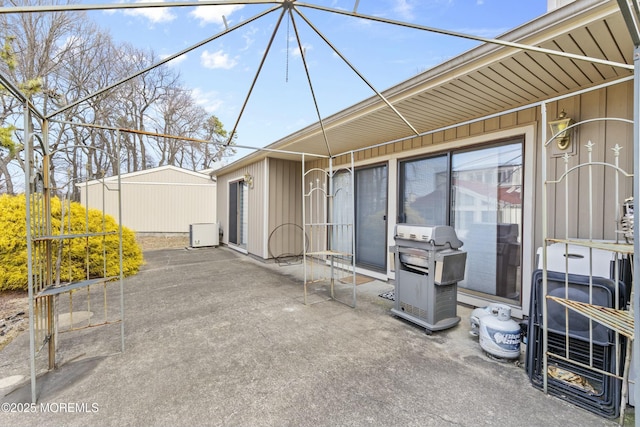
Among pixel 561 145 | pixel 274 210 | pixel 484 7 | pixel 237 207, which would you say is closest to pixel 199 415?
pixel 561 145

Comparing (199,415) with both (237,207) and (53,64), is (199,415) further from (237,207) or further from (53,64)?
(53,64)

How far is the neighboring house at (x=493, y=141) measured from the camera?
1.99 m

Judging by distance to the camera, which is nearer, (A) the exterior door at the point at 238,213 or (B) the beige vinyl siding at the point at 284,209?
(B) the beige vinyl siding at the point at 284,209

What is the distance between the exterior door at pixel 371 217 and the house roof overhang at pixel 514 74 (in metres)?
0.97

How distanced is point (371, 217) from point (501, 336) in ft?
9.27

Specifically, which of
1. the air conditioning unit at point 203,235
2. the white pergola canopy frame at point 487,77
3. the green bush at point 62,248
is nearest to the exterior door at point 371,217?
the white pergola canopy frame at point 487,77

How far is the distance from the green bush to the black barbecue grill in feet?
11.9

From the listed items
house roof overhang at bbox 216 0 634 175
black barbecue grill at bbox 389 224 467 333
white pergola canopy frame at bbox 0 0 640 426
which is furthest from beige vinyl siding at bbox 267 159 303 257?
black barbecue grill at bbox 389 224 467 333

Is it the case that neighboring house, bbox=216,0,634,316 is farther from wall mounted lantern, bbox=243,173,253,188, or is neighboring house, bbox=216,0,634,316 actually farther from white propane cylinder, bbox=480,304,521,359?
wall mounted lantern, bbox=243,173,253,188

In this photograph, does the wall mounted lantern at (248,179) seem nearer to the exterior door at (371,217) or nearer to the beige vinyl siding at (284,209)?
the beige vinyl siding at (284,209)

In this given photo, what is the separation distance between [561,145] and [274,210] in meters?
5.04

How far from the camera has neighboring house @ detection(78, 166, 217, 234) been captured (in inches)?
426

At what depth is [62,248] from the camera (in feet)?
11.9

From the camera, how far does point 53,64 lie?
31.8 ft
